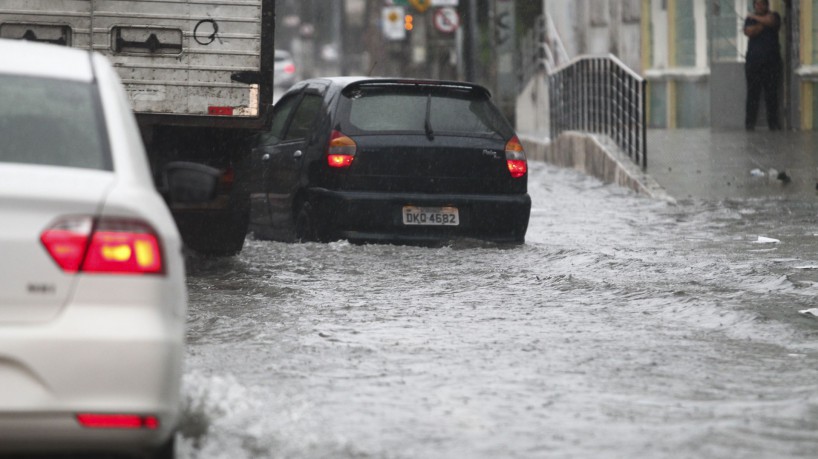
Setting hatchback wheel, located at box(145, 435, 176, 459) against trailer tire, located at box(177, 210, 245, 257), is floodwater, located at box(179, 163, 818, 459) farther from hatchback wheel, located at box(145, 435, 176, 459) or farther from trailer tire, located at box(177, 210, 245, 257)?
hatchback wheel, located at box(145, 435, 176, 459)

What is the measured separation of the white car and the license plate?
8304mm

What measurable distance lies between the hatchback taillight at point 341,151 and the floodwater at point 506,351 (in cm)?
60

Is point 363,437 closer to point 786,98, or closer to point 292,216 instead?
point 292,216

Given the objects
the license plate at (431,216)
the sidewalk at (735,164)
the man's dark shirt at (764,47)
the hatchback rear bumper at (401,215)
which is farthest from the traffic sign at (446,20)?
the license plate at (431,216)

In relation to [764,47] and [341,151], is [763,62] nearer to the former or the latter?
[764,47]

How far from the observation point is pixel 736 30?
28.3m

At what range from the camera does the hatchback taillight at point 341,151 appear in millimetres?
13406

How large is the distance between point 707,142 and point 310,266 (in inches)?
510

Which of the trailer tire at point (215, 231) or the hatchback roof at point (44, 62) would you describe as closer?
the hatchback roof at point (44, 62)

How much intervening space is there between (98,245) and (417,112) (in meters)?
8.92

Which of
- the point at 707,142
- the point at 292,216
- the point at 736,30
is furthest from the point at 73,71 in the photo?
the point at 736,30

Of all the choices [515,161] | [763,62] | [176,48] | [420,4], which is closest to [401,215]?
[515,161]

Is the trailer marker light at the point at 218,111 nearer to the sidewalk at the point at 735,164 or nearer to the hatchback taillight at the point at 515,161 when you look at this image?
the hatchback taillight at the point at 515,161

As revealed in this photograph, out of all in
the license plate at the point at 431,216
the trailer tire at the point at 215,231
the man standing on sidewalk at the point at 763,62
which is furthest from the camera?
the man standing on sidewalk at the point at 763,62
